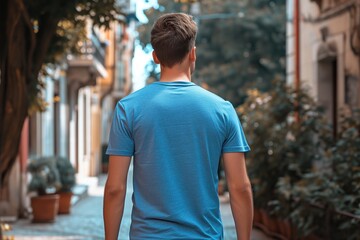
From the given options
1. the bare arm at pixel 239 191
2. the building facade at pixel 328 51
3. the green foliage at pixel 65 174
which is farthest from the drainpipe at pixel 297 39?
the bare arm at pixel 239 191

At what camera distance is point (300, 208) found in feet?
34.1

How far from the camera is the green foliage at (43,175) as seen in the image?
631 inches

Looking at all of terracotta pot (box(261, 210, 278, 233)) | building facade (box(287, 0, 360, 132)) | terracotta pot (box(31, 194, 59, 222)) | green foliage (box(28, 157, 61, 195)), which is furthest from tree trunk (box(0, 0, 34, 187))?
green foliage (box(28, 157, 61, 195))

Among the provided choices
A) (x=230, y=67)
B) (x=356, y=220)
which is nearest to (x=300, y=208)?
(x=356, y=220)

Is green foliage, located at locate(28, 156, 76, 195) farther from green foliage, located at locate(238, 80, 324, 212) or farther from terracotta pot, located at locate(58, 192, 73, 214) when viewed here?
green foliage, located at locate(238, 80, 324, 212)

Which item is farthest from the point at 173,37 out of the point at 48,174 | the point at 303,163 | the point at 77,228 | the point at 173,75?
the point at 48,174

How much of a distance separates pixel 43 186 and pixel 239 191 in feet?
41.8

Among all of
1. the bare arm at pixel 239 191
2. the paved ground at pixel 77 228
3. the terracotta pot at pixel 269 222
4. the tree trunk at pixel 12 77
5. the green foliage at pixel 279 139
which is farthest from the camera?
the paved ground at pixel 77 228

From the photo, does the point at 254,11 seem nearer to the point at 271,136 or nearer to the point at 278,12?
the point at 278,12

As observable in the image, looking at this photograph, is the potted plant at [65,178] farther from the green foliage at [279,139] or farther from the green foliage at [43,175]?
the green foliage at [279,139]

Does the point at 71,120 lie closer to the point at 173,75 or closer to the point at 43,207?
the point at 43,207

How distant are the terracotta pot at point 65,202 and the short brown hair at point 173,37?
555 inches

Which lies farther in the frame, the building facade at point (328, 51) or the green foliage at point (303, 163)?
the building facade at point (328, 51)

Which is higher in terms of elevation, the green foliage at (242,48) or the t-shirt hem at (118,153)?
the green foliage at (242,48)
